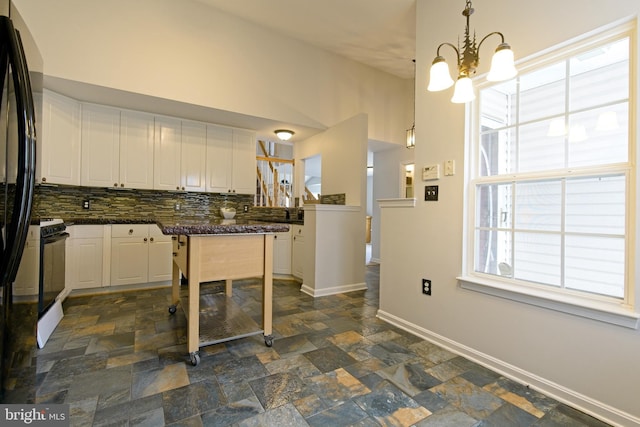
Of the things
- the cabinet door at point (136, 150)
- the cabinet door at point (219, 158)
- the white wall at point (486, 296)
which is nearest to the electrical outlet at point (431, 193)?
the white wall at point (486, 296)

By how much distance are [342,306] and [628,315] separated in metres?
2.29

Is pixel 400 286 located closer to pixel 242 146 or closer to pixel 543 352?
pixel 543 352

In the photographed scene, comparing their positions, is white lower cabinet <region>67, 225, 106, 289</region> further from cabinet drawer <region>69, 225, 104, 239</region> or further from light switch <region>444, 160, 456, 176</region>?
light switch <region>444, 160, 456, 176</region>

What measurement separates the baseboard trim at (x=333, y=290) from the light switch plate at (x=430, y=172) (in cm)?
196

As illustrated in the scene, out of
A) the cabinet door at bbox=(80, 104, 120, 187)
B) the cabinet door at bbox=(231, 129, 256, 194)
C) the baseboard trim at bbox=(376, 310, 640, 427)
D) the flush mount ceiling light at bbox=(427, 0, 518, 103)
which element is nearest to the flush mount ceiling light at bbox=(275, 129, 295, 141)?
the cabinet door at bbox=(231, 129, 256, 194)

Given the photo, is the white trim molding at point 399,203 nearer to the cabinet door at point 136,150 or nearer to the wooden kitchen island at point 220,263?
the wooden kitchen island at point 220,263

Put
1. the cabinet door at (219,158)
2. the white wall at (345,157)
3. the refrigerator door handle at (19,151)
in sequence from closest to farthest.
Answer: the refrigerator door handle at (19,151)
the white wall at (345,157)
the cabinet door at (219,158)

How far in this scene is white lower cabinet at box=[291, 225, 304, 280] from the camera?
167 inches

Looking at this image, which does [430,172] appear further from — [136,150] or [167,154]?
[136,150]

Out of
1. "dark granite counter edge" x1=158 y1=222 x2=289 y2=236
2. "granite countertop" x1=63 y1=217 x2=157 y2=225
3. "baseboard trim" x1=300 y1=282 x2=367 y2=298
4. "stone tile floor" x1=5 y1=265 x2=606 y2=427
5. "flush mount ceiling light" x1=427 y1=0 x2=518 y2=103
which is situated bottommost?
"stone tile floor" x1=5 y1=265 x2=606 y2=427

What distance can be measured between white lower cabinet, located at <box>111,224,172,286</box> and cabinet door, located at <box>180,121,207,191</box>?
32.6 inches

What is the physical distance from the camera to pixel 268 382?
176 centimetres

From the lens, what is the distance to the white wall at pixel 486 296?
1.47 meters

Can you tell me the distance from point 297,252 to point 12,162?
11.8ft
